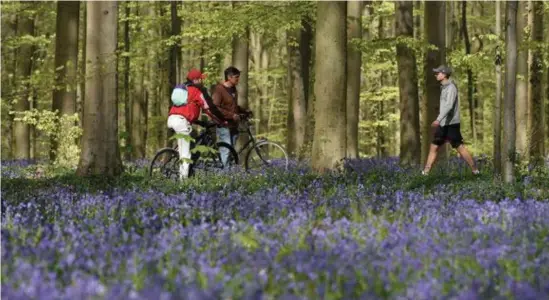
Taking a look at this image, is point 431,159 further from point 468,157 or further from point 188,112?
point 188,112

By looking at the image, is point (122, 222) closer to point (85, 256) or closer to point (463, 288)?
point (85, 256)

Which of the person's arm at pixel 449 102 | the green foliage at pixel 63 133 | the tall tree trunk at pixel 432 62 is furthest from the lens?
the green foliage at pixel 63 133

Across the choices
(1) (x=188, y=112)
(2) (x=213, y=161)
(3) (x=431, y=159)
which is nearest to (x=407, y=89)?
(3) (x=431, y=159)

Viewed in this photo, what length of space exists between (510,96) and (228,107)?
558cm

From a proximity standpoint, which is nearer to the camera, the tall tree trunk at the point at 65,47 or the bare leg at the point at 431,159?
the bare leg at the point at 431,159

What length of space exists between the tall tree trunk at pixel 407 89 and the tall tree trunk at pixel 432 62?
1.44 ft

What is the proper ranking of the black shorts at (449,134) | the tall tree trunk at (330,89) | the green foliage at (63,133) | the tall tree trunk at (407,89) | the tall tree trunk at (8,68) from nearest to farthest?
the tall tree trunk at (330,89) < the black shorts at (449,134) < the tall tree trunk at (407,89) < the green foliage at (63,133) < the tall tree trunk at (8,68)

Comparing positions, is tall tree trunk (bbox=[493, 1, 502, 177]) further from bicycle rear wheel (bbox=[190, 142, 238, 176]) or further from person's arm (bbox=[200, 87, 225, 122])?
person's arm (bbox=[200, 87, 225, 122])

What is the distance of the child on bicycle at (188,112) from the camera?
12.3m

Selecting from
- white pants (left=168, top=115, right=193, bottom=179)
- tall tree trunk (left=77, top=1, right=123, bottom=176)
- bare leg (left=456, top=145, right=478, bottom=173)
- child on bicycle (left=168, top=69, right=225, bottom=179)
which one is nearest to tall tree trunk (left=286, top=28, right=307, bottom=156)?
bare leg (left=456, top=145, right=478, bottom=173)

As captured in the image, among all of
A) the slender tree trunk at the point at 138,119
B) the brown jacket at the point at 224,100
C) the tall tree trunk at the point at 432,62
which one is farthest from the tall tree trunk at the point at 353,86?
the slender tree trunk at the point at 138,119

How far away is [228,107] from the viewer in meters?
14.0

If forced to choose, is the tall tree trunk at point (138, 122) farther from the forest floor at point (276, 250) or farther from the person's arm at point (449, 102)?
the forest floor at point (276, 250)

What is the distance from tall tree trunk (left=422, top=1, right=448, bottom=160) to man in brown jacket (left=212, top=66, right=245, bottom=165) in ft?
17.0
